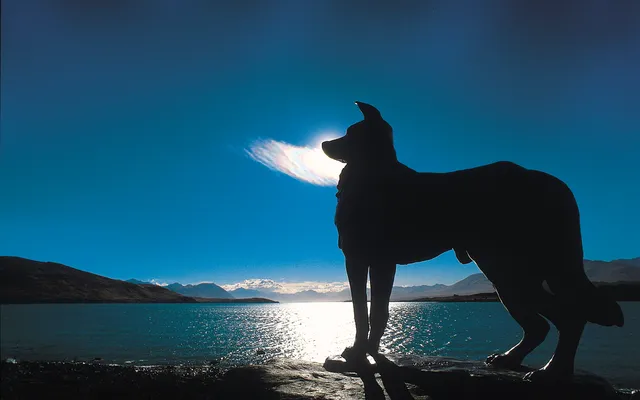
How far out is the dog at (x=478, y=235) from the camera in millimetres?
5629

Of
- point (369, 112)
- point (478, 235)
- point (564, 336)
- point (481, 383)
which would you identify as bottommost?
point (481, 383)

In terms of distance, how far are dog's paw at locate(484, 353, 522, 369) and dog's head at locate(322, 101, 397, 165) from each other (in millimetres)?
3726

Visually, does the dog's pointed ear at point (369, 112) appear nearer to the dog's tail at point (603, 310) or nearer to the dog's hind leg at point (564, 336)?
the dog's hind leg at point (564, 336)

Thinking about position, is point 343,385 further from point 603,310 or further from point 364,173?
point 603,310

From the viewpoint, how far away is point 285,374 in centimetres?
572

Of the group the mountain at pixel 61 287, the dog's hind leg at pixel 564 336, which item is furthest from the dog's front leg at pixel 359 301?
the mountain at pixel 61 287

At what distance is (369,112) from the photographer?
6875mm

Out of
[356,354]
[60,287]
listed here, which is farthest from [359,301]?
[60,287]

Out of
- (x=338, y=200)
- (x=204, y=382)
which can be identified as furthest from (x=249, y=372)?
(x=338, y=200)

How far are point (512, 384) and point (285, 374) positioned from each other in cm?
309

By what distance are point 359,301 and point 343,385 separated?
1.35 m

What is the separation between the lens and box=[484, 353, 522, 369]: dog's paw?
21.3 ft

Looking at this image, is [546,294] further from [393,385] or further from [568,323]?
[393,385]

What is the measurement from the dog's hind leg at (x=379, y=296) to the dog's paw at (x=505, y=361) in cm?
199
